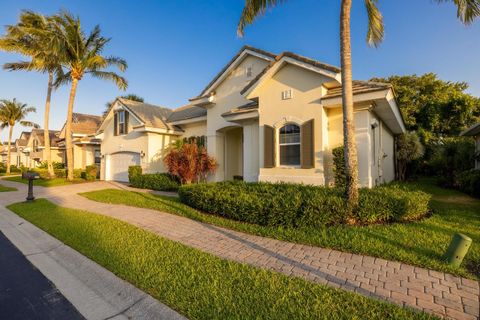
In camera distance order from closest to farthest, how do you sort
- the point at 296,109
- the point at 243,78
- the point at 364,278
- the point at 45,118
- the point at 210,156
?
the point at 364,278 < the point at 296,109 < the point at 243,78 < the point at 210,156 < the point at 45,118

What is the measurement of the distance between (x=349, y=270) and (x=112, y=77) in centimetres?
2100

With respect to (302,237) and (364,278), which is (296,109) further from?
(364,278)

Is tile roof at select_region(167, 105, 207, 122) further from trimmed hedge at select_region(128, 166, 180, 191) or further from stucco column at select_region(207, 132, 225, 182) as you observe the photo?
trimmed hedge at select_region(128, 166, 180, 191)

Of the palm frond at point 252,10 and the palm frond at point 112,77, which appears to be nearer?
the palm frond at point 252,10

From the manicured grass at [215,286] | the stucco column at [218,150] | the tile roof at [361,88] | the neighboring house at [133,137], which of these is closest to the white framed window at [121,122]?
the neighboring house at [133,137]

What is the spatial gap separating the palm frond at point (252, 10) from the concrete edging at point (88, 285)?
27.3 feet

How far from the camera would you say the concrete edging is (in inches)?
118

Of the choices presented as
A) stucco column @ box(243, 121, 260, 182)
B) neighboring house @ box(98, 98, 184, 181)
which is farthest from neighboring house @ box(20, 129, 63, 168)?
stucco column @ box(243, 121, 260, 182)

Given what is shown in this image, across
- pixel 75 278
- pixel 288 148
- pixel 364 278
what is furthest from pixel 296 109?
pixel 75 278

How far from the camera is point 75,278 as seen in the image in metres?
3.93

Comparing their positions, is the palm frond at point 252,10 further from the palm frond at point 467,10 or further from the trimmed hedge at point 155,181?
the trimmed hedge at point 155,181

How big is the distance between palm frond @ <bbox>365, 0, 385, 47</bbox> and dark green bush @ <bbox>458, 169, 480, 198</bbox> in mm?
7808

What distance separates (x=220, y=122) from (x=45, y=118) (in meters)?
17.1

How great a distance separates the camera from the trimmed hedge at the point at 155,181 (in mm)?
14172
